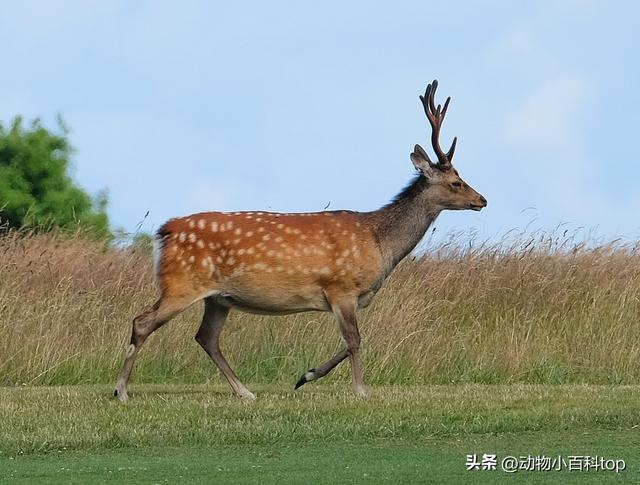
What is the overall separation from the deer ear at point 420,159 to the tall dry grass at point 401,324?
10.6 feet

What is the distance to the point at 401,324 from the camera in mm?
16719

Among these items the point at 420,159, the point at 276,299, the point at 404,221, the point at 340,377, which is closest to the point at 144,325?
the point at 276,299

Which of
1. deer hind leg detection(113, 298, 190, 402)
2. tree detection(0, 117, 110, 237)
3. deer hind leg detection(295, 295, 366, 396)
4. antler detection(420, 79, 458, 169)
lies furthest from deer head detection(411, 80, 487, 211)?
tree detection(0, 117, 110, 237)

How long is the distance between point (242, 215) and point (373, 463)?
15.1 ft

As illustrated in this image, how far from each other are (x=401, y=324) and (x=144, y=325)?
5008 millimetres

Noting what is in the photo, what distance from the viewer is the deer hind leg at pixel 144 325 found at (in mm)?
12461

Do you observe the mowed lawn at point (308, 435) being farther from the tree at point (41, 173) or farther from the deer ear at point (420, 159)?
the tree at point (41, 173)

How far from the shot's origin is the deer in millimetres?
12562

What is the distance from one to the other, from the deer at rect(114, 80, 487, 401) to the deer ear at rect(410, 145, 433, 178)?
0.59m

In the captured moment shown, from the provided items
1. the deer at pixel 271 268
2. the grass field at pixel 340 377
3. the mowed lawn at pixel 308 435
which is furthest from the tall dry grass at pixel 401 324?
the deer at pixel 271 268

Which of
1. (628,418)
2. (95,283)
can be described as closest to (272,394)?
(628,418)

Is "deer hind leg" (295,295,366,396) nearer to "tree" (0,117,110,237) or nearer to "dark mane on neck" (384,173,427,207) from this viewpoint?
"dark mane on neck" (384,173,427,207)

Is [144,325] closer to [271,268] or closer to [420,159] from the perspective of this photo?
[271,268]

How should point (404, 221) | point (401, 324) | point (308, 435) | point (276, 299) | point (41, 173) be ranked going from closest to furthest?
point (308, 435) < point (276, 299) < point (404, 221) < point (401, 324) < point (41, 173)
